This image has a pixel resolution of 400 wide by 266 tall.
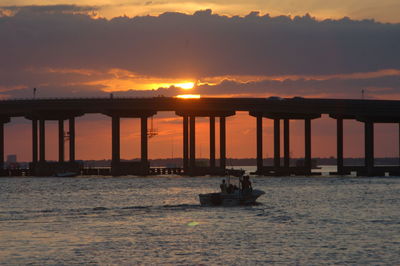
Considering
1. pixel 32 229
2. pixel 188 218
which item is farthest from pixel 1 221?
pixel 188 218

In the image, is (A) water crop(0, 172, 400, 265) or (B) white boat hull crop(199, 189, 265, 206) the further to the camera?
(B) white boat hull crop(199, 189, 265, 206)

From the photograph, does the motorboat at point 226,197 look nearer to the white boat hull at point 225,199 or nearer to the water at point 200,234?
the white boat hull at point 225,199

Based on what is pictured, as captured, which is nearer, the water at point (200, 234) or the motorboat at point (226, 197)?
the water at point (200, 234)

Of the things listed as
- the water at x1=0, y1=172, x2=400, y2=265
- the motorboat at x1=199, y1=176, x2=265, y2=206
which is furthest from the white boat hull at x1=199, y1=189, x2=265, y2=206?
the water at x1=0, y1=172, x2=400, y2=265

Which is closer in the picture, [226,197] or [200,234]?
[200,234]

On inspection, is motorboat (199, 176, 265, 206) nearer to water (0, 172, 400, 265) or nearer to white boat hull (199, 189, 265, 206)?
white boat hull (199, 189, 265, 206)

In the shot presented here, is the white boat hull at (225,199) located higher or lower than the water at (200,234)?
higher

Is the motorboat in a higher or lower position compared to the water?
higher

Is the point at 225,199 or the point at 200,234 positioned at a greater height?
the point at 225,199

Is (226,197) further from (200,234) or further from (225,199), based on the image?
(200,234)

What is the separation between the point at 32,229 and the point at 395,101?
14101 centimetres

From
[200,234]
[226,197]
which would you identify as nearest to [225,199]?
[226,197]

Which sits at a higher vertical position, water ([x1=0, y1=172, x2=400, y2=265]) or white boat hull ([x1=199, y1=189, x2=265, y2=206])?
white boat hull ([x1=199, y1=189, x2=265, y2=206])

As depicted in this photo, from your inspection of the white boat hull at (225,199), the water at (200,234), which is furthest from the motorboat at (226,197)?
the water at (200,234)
